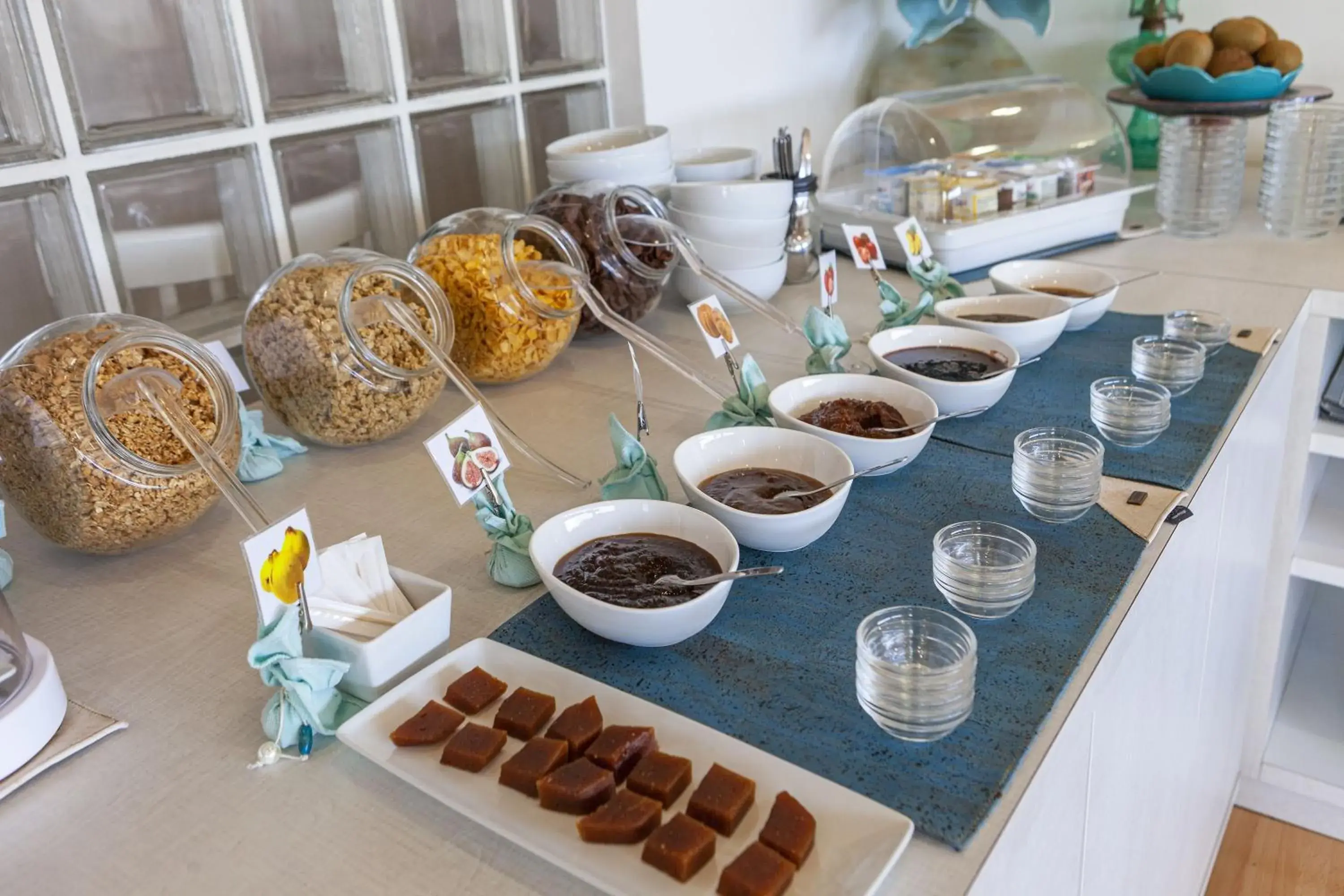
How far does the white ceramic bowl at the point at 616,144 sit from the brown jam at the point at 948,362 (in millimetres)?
455

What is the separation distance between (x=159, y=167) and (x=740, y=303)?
739 millimetres

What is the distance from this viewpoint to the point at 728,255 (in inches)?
55.8

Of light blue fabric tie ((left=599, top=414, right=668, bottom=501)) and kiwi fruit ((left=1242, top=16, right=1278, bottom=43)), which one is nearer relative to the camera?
light blue fabric tie ((left=599, top=414, right=668, bottom=501))

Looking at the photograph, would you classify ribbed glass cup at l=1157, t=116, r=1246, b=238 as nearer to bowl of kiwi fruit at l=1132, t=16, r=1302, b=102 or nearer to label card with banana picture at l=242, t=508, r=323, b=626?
bowl of kiwi fruit at l=1132, t=16, r=1302, b=102

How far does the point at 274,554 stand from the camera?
69 centimetres

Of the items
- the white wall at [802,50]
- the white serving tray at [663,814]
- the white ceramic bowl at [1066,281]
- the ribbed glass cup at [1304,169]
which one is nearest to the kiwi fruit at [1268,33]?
the ribbed glass cup at [1304,169]

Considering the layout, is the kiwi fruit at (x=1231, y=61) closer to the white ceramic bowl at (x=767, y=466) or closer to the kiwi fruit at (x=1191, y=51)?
the kiwi fruit at (x=1191, y=51)

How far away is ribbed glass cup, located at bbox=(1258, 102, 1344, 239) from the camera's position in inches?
61.5

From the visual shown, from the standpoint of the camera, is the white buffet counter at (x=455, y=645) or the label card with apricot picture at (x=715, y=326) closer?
the white buffet counter at (x=455, y=645)

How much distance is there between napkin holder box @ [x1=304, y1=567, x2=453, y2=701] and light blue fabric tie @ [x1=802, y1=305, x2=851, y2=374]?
0.56 meters

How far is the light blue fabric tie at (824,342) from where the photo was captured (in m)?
1.17

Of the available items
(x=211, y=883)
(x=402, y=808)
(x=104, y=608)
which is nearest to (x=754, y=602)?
(x=402, y=808)

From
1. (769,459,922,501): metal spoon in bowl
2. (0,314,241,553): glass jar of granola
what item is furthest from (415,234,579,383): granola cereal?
(769,459,922,501): metal spoon in bowl

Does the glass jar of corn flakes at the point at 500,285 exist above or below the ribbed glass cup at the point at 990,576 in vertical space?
above
